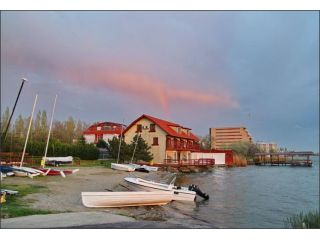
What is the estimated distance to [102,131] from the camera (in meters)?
12.7

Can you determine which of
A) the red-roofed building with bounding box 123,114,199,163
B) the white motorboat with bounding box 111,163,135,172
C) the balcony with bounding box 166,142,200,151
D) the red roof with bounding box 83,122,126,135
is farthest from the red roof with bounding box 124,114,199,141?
the white motorboat with bounding box 111,163,135,172

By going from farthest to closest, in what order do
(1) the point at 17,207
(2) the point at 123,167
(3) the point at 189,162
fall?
(3) the point at 189,162 < (2) the point at 123,167 < (1) the point at 17,207

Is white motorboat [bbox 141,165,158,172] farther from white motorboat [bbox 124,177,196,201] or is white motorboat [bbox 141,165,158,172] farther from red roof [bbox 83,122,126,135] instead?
red roof [bbox 83,122,126,135]

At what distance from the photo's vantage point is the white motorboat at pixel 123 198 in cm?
923

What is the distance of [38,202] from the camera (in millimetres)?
9438

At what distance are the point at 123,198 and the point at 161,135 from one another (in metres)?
3.66

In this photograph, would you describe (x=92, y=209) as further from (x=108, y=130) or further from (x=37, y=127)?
(x=37, y=127)

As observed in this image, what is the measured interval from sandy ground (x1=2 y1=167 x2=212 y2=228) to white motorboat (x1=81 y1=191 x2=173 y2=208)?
162 mm

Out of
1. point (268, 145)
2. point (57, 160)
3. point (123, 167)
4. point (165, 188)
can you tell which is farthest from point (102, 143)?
point (268, 145)

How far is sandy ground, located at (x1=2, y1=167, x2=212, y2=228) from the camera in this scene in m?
7.20

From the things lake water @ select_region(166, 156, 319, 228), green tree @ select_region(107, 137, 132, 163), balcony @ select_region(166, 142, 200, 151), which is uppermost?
balcony @ select_region(166, 142, 200, 151)

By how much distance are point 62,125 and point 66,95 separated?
3.05m

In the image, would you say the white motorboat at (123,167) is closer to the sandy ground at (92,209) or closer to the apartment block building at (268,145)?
the sandy ground at (92,209)

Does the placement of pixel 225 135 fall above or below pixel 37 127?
below
